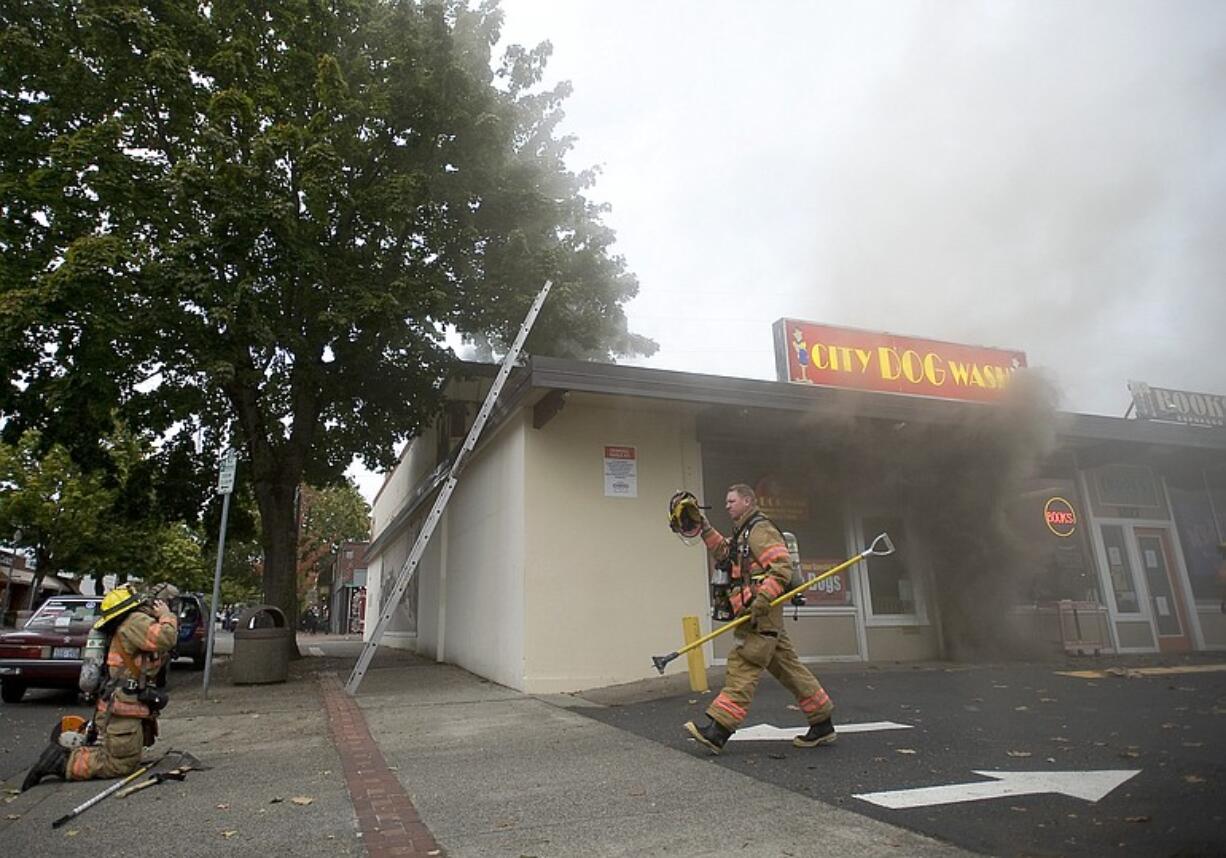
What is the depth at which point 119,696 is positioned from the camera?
442 cm

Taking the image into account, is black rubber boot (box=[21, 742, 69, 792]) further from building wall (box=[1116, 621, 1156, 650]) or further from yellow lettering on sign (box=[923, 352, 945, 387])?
building wall (box=[1116, 621, 1156, 650])

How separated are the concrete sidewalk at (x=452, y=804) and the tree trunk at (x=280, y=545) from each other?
19.2ft

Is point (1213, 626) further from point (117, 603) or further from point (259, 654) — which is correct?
point (117, 603)

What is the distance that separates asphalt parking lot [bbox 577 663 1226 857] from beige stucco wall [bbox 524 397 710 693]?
4.23ft

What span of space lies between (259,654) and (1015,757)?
8.56 metres

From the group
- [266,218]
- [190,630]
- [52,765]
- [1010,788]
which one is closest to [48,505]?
[190,630]

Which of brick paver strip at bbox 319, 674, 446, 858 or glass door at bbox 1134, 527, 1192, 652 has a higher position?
glass door at bbox 1134, 527, 1192, 652

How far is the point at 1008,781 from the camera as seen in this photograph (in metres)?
3.82

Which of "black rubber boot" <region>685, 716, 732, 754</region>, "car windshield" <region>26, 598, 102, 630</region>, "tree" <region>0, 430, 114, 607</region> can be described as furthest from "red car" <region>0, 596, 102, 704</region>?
"tree" <region>0, 430, 114, 607</region>

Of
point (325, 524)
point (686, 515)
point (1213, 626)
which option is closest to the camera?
point (686, 515)

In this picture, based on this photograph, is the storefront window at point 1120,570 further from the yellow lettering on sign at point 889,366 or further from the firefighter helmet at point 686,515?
the firefighter helmet at point 686,515

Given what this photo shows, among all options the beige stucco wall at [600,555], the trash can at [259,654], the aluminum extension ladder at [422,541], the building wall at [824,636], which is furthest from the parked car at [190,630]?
the building wall at [824,636]

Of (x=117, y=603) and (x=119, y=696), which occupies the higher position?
(x=117, y=603)

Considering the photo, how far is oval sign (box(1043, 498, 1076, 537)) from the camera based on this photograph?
34.6 feet
